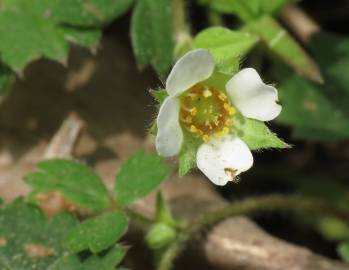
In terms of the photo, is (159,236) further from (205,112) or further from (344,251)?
(344,251)

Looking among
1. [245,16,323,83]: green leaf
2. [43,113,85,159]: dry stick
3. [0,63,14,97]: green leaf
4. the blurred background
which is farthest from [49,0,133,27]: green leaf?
[245,16,323,83]: green leaf

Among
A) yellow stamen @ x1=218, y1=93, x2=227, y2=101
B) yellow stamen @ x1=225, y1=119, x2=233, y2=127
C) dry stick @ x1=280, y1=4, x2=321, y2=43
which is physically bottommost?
dry stick @ x1=280, y1=4, x2=321, y2=43

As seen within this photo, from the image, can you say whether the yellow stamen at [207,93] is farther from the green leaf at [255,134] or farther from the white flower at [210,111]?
the green leaf at [255,134]

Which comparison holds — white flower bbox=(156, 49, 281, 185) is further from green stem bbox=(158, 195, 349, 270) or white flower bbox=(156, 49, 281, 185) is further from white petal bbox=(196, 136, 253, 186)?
green stem bbox=(158, 195, 349, 270)

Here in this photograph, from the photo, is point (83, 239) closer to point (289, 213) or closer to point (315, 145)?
point (289, 213)

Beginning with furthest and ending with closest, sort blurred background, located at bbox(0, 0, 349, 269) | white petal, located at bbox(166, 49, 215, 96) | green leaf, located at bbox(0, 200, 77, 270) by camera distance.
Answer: blurred background, located at bbox(0, 0, 349, 269) → green leaf, located at bbox(0, 200, 77, 270) → white petal, located at bbox(166, 49, 215, 96)

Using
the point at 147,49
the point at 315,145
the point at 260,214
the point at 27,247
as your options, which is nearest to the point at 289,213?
the point at 260,214

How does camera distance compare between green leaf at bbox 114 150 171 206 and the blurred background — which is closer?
green leaf at bbox 114 150 171 206
